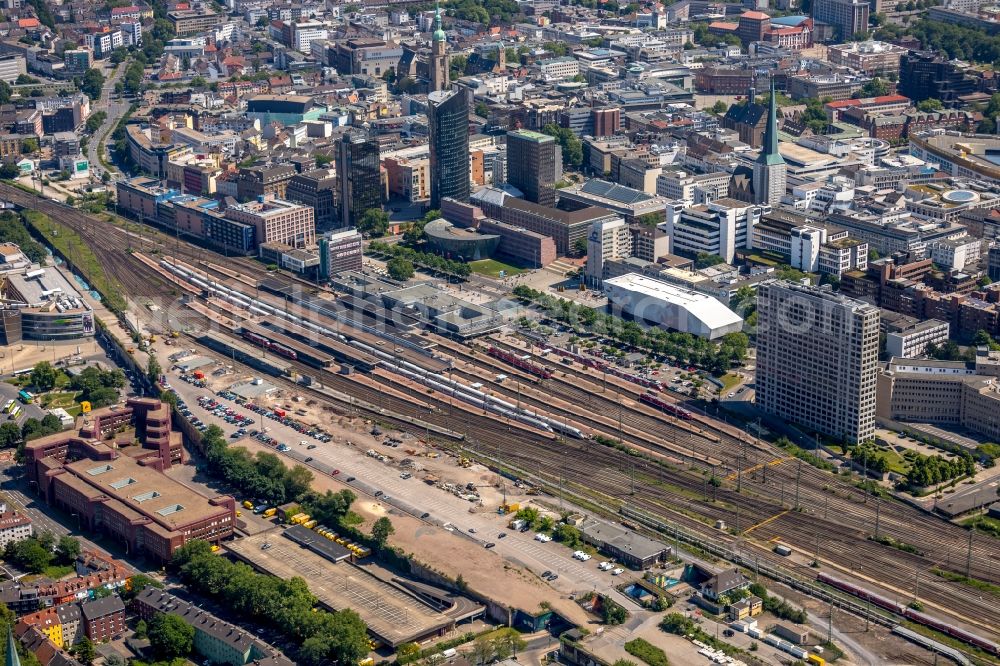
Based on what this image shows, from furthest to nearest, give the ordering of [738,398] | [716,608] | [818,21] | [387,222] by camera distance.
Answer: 1. [818,21]
2. [387,222]
3. [738,398]
4. [716,608]

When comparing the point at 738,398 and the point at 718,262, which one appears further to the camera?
the point at 718,262

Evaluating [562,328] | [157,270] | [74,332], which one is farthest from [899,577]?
[157,270]

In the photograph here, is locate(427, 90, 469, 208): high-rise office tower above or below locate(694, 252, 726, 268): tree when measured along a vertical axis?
above

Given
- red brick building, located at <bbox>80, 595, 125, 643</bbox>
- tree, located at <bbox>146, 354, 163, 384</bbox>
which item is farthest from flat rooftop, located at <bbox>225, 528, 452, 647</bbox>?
tree, located at <bbox>146, 354, 163, 384</bbox>

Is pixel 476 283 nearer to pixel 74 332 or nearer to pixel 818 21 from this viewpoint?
pixel 74 332

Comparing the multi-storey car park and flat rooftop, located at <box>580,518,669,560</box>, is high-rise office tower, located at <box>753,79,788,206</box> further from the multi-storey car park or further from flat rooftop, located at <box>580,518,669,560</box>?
flat rooftop, located at <box>580,518,669,560</box>

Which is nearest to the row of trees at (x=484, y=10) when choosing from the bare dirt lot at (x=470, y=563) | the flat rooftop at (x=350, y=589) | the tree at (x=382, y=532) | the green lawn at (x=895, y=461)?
the green lawn at (x=895, y=461)

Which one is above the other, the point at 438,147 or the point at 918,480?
the point at 438,147
